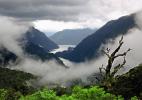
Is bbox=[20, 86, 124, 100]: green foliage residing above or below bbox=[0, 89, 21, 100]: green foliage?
below

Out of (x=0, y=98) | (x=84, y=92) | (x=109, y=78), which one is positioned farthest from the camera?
(x=0, y=98)

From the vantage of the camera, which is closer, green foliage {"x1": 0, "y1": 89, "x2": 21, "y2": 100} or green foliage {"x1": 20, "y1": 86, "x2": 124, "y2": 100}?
green foliage {"x1": 20, "y1": 86, "x2": 124, "y2": 100}

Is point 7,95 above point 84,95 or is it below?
above

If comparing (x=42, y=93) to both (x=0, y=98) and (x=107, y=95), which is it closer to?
(x=107, y=95)

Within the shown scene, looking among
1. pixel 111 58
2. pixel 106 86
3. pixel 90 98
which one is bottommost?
pixel 90 98

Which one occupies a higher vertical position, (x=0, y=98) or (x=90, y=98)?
(x=0, y=98)

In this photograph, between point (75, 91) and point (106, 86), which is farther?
point (106, 86)

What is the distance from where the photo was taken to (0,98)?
69.6 metres

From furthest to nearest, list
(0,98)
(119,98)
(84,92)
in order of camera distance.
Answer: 1. (0,98)
2. (119,98)
3. (84,92)

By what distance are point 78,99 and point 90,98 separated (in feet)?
4.25

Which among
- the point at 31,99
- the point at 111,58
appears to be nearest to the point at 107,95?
the point at 31,99

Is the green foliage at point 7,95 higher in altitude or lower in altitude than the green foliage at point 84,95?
higher

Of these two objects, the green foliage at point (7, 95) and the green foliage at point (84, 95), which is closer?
the green foliage at point (84, 95)

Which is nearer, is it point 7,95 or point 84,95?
point 84,95
